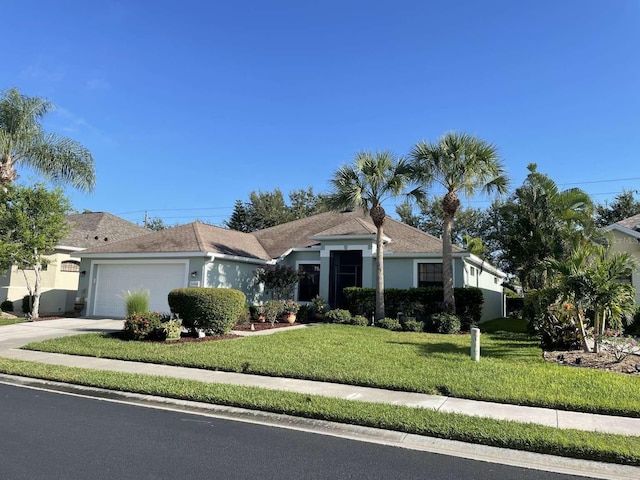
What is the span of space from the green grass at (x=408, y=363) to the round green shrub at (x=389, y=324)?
217cm

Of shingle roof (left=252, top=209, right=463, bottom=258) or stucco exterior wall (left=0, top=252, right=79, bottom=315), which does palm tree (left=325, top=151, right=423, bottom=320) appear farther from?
stucco exterior wall (left=0, top=252, right=79, bottom=315)

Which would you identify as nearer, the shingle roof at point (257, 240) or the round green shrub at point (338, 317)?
the round green shrub at point (338, 317)

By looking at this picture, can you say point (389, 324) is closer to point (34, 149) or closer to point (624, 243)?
point (624, 243)

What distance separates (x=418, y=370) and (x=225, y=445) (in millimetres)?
4886

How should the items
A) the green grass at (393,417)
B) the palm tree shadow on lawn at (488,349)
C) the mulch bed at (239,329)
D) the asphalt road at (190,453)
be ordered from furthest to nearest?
the mulch bed at (239,329), the palm tree shadow on lawn at (488,349), the green grass at (393,417), the asphalt road at (190,453)

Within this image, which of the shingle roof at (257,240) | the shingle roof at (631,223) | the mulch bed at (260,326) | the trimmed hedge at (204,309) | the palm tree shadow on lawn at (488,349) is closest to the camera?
the palm tree shadow on lawn at (488,349)

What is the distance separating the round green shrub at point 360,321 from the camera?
58.6 ft

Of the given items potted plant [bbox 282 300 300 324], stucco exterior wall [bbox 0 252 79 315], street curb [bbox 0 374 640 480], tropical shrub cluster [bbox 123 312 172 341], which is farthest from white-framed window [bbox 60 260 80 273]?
street curb [bbox 0 374 640 480]

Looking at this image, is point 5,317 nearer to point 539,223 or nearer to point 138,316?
point 138,316

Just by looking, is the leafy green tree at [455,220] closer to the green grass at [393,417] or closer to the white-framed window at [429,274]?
the white-framed window at [429,274]

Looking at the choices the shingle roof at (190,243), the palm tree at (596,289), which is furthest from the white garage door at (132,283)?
the palm tree at (596,289)

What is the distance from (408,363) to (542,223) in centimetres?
1152

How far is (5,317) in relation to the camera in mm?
20016

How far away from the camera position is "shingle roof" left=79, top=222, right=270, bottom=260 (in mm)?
19578
